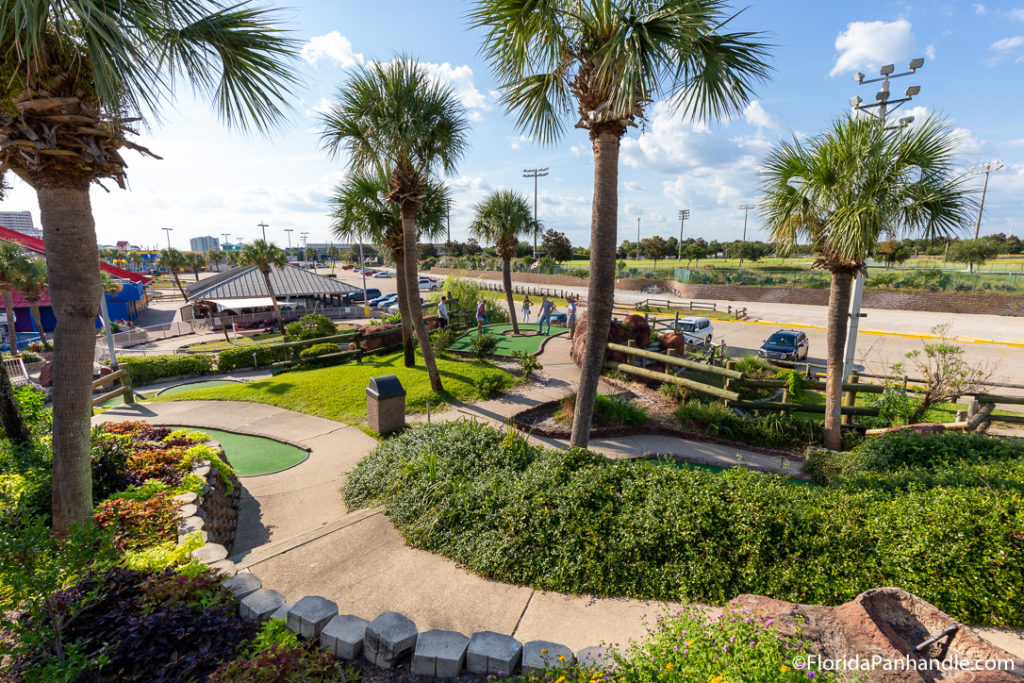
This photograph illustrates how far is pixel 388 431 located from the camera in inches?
376

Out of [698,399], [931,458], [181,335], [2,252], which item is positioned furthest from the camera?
[181,335]

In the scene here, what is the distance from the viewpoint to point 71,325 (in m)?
4.13

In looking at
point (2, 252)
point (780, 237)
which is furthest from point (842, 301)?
point (2, 252)

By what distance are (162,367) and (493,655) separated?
18856 millimetres

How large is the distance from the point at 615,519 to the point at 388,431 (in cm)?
604

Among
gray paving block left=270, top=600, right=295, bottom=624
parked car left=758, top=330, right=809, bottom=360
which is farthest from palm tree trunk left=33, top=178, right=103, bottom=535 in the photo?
parked car left=758, top=330, right=809, bottom=360

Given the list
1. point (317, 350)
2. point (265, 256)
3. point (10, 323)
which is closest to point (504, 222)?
point (317, 350)

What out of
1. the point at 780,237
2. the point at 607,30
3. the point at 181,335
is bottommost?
the point at 181,335

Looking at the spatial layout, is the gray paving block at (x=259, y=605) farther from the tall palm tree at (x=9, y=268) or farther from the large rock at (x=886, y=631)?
the tall palm tree at (x=9, y=268)

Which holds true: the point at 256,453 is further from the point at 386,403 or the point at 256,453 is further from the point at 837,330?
the point at 837,330

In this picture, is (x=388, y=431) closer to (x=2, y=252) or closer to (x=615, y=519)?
(x=615, y=519)

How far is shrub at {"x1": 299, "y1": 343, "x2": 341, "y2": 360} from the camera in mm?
16845

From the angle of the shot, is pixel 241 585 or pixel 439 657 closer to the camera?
pixel 439 657

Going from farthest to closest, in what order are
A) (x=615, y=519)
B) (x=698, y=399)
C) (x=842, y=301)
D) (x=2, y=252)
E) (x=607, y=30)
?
1. (x=2, y=252)
2. (x=698, y=399)
3. (x=842, y=301)
4. (x=607, y=30)
5. (x=615, y=519)
